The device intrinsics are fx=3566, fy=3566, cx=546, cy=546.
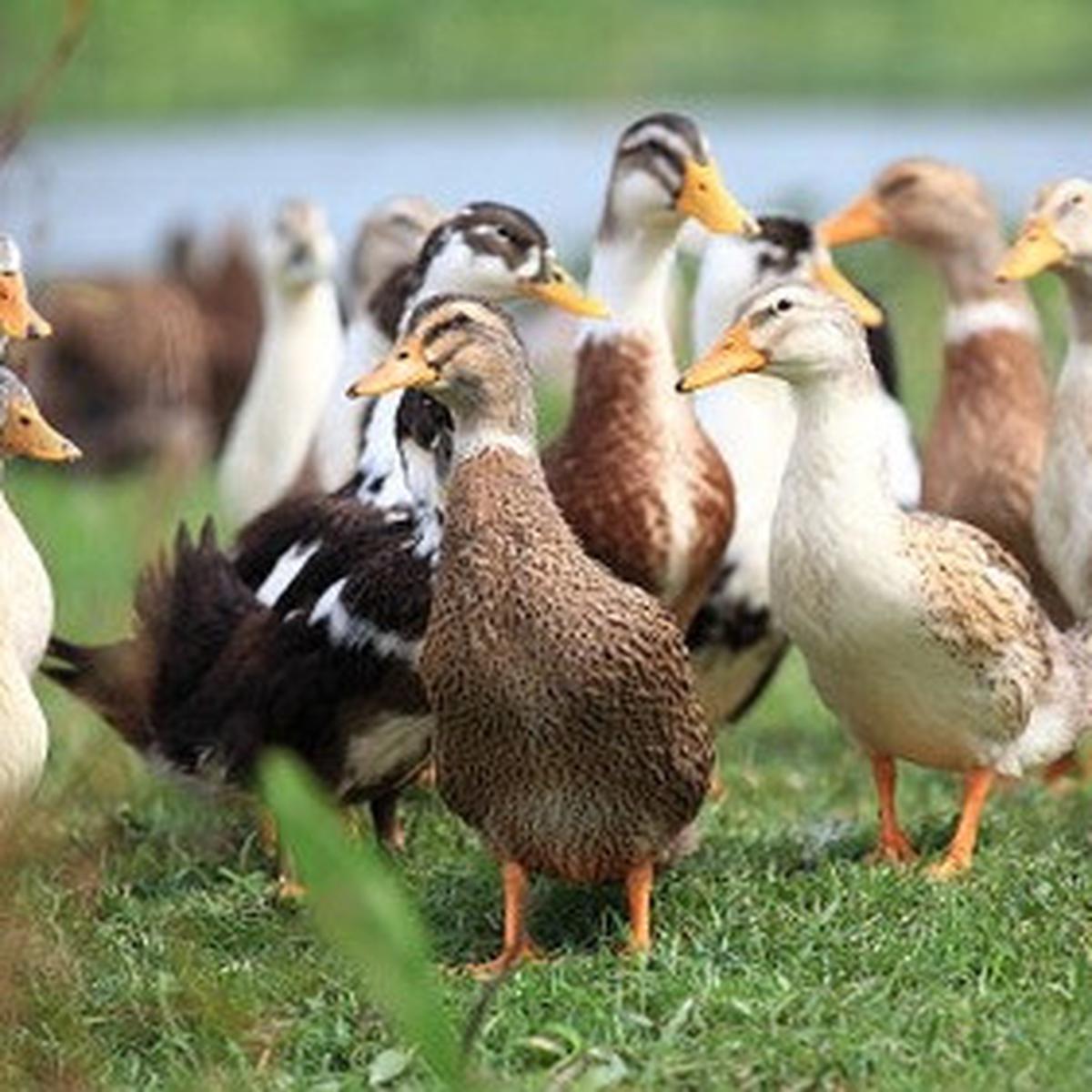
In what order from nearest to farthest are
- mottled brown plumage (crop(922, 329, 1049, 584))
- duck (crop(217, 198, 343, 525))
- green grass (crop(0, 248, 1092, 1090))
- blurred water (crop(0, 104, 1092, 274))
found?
1. green grass (crop(0, 248, 1092, 1090))
2. mottled brown plumage (crop(922, 329, 1049, 584))
3. duck (crop(217, 198, 343, 525))
4. blurred water (crop(0, 104, 1092, 274))

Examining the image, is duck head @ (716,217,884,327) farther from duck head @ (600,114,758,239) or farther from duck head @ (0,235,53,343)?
duck head @ (0,235,53,343)

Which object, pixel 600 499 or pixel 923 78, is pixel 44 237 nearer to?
pixel 600 499

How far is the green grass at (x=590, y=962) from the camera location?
5.14 metres

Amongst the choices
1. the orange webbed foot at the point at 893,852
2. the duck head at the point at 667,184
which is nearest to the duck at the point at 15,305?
the duck head at the point at 667,184

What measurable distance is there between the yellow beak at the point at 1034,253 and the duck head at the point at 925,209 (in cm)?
91

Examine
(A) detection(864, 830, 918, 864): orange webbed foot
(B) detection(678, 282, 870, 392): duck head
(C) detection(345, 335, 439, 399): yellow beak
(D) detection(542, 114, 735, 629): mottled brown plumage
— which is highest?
(C) detection(345, 335, 439, 399): yellow beak

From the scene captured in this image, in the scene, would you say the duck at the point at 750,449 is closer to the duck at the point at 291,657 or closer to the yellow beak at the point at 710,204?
the yellow beak at the point at 710,204

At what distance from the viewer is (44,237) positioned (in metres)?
5.14

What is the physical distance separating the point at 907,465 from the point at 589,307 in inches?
49.5

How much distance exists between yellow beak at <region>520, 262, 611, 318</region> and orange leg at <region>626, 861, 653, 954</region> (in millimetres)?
1411

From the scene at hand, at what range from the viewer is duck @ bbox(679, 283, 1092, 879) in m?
6.34

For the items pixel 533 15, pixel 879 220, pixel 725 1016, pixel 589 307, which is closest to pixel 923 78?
pixel 533 15

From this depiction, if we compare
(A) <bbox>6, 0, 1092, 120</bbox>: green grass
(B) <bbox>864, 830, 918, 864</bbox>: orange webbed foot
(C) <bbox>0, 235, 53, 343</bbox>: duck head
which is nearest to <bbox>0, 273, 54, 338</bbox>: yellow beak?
(C) <bbox>0, 235, 53, 343</bbox>: duck head

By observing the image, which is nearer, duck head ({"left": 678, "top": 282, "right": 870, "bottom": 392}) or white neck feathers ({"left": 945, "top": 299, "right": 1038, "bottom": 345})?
duck head ({"left": 678, "top": 282, "right": 870, "bottom": 392})
